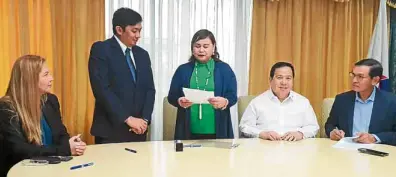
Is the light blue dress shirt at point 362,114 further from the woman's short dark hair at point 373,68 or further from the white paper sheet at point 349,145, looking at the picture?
the white paper sheet at point 349,145

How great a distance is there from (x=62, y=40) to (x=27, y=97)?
140 cm

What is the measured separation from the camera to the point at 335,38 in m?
4.27

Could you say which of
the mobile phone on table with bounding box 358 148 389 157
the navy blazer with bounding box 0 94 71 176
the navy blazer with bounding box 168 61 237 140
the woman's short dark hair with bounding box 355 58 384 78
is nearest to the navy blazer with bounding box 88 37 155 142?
the navy blazer with bounding box 168 61 237 140

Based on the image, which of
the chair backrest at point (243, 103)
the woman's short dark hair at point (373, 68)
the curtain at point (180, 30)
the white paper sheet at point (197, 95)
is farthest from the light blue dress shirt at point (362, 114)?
the curtain at point (180, 30)

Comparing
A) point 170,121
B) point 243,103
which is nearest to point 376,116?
point 243,103

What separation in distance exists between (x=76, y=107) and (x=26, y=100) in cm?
141

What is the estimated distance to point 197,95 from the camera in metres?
2.78

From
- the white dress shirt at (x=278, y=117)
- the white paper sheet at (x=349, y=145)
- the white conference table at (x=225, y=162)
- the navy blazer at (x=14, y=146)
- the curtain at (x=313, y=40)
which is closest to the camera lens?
the white conference table at (x=225, y=162)

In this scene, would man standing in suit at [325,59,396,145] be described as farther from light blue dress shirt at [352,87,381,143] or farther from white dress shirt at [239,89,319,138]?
white dress shirt at [239,89,319,138]

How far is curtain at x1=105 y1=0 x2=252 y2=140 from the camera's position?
12.7 feet

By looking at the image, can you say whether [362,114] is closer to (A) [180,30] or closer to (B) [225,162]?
(B) [225,162]

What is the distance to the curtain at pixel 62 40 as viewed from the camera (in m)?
3.41

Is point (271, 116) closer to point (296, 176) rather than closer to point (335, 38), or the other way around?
point (296, 176)

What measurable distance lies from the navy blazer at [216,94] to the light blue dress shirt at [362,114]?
80cm
